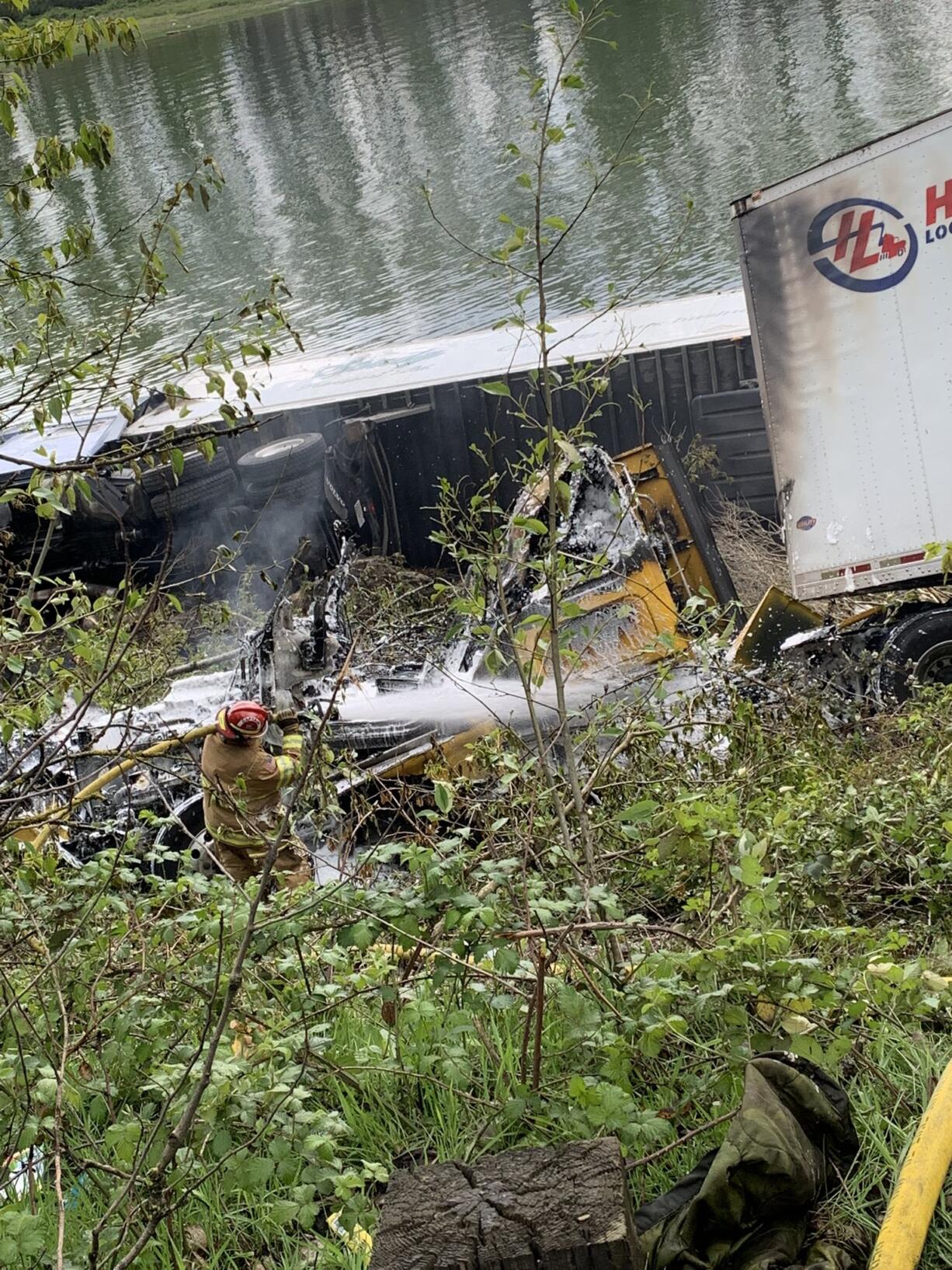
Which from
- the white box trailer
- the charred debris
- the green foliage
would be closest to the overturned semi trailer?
the charred debris

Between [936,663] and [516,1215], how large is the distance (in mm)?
6924

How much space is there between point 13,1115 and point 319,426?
12143 mm

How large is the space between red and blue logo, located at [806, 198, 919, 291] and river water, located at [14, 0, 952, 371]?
346 inches

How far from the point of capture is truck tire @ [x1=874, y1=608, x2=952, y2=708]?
8258mm

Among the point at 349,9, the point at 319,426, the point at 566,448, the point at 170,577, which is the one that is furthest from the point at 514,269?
the point at 349,9

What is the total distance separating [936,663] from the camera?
328 inches

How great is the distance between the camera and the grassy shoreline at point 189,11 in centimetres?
3688

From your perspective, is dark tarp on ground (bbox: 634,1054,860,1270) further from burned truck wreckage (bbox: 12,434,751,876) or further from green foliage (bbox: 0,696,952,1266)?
burned truck wreckage (bbox: 12,434,751,876)

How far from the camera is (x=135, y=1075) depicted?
339 cm

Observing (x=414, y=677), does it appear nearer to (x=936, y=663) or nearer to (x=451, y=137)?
(x=936, y=663)

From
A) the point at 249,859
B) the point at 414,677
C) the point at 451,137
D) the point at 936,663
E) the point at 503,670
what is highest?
the point at 451,137

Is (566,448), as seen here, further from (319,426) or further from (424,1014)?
(319,426)

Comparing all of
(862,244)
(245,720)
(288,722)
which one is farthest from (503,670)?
(862,244)

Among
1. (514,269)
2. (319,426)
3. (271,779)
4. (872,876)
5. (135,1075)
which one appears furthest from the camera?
(319,426)
